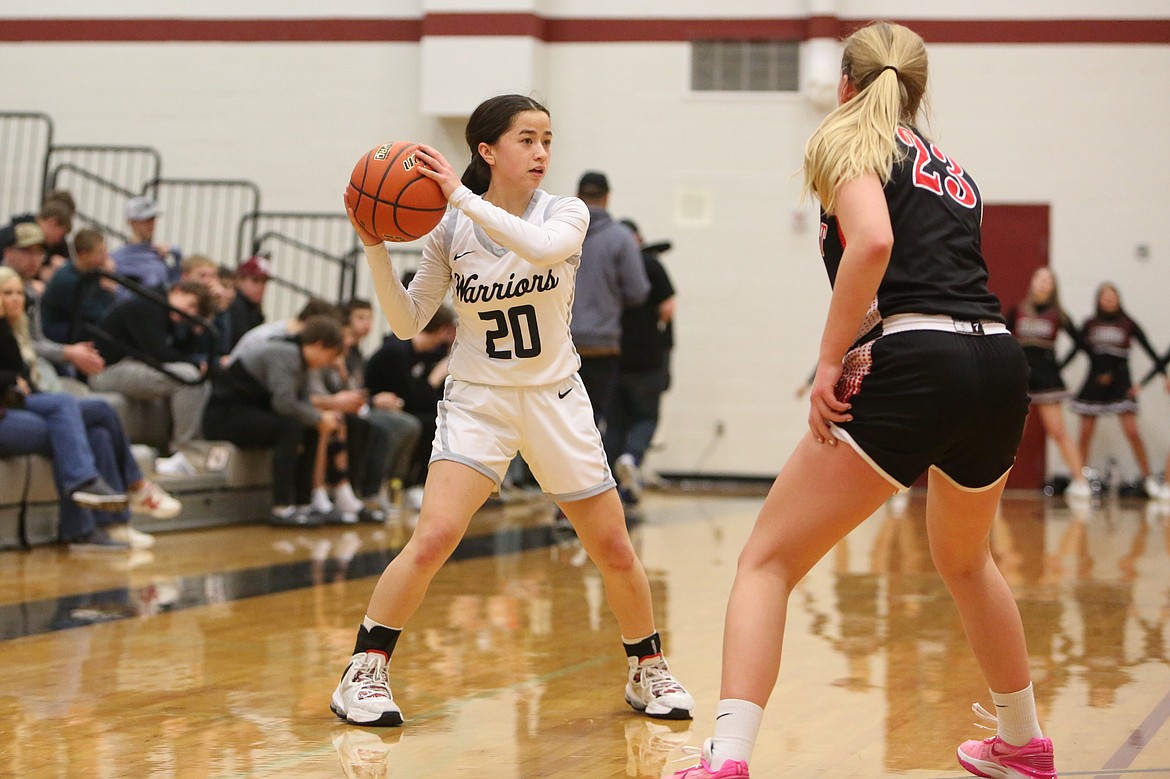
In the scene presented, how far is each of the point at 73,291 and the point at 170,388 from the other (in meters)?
0.81

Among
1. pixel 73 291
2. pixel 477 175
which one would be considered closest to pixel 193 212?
pixel 73 291

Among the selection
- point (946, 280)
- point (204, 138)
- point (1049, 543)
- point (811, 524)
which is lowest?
point (1049, 543)

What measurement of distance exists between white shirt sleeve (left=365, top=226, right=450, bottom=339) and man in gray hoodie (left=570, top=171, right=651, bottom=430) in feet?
13.3

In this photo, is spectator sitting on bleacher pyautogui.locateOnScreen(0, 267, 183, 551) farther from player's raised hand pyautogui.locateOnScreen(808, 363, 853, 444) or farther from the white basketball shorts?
player's raised hand pyautogui.locateOnScreen(808, 363, 853, 444)

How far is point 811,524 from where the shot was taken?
2.74 meters

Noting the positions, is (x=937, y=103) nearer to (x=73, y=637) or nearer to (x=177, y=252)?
(x=177, y=252)

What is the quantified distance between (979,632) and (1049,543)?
5513 mm

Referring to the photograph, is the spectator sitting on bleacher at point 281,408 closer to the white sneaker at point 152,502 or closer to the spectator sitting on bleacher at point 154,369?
the spectator sitting on bleacher at point 154,369

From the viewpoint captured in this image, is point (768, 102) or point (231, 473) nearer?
point (231, 473)

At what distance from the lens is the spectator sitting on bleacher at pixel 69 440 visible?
6758 millimetres

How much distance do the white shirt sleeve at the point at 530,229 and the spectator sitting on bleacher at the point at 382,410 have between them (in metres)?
5.72

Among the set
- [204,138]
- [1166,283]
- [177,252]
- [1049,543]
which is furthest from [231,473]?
[1166,283]

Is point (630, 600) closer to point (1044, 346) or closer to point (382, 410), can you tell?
point (382, 410)

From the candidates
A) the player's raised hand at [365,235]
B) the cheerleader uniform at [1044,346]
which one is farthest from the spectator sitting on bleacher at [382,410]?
the player's raised hand at [365,235]
